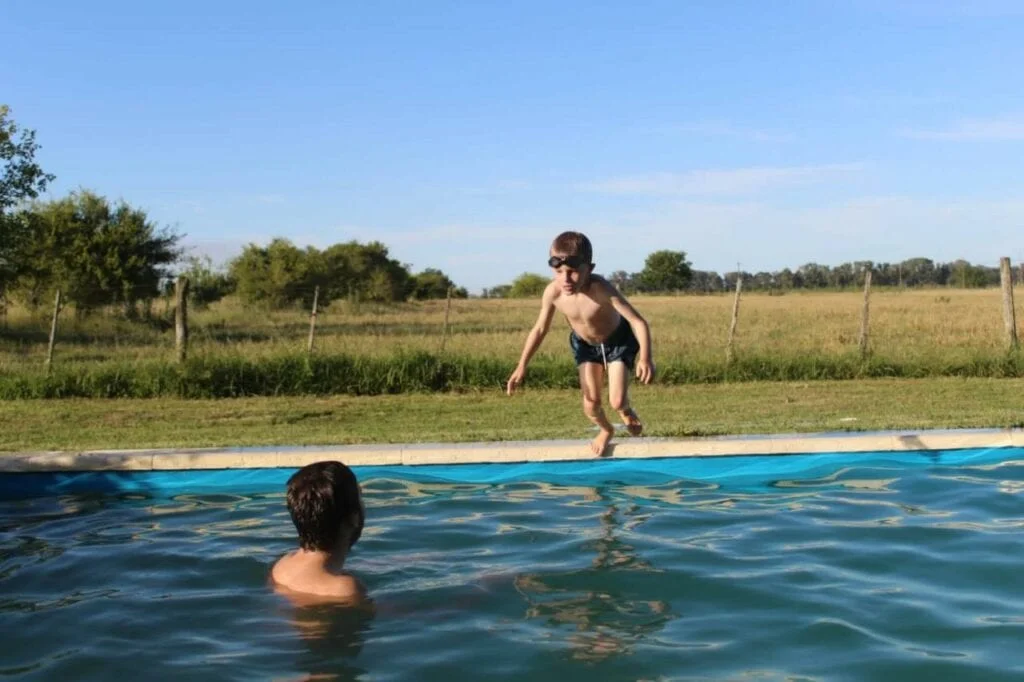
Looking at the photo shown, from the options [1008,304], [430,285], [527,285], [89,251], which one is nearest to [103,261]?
[89,251]

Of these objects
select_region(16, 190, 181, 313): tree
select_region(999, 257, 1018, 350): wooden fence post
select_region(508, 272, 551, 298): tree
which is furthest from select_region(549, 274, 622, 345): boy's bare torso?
select_region(508, 272, 551, 298): tree

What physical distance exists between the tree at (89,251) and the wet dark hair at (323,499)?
21742 mm

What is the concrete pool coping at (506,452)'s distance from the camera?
→ 285 inches

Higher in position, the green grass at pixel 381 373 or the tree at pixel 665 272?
the tree at pixel 665 272

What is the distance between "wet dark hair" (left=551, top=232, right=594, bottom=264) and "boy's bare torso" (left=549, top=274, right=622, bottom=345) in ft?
0.83

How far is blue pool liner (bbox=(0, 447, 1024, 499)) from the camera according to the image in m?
7.16

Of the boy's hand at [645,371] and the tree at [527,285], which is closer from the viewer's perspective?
the boy's hand at [645,371]

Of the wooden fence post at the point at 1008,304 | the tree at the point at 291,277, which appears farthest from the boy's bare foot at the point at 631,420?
the tree at the point at 291,277

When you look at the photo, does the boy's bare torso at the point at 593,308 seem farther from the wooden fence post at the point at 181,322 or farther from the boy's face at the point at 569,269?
the wooden fence post at the point at 181,322

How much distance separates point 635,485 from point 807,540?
171cm

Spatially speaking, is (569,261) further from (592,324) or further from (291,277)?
(291,277)

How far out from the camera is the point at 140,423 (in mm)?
11125

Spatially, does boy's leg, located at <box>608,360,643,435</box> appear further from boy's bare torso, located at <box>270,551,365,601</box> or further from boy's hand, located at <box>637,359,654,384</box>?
boy's bare torso, located at <box>270,551,365,601</box>

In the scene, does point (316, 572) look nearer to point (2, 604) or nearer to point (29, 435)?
point (2, 604)
